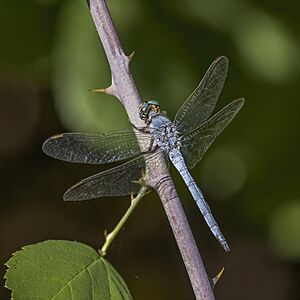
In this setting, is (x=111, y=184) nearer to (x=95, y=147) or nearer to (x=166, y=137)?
(x=95, y=147)

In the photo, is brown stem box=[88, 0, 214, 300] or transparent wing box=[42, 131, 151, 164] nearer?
brown stem box=[88, 0, 214, 300]

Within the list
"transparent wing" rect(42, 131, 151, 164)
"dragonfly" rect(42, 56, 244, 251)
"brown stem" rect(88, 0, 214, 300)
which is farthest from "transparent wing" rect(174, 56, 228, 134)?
"brown stem" rect(88, 0, 214, 300)

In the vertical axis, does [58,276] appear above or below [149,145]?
below

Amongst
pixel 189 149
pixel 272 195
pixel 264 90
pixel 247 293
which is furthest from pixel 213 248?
pixel 189 149

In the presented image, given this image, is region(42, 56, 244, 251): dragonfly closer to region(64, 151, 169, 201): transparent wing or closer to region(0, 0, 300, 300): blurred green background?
region(64, 151, 169, 201): transparent wing

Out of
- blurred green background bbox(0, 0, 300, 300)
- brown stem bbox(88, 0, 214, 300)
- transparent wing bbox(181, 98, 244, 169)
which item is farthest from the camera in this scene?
blurred green background bbox(0, 0, 300, 300)

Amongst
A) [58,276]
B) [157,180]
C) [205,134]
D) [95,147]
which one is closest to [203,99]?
[205,134]

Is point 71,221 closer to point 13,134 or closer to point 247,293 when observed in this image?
point 13,134
